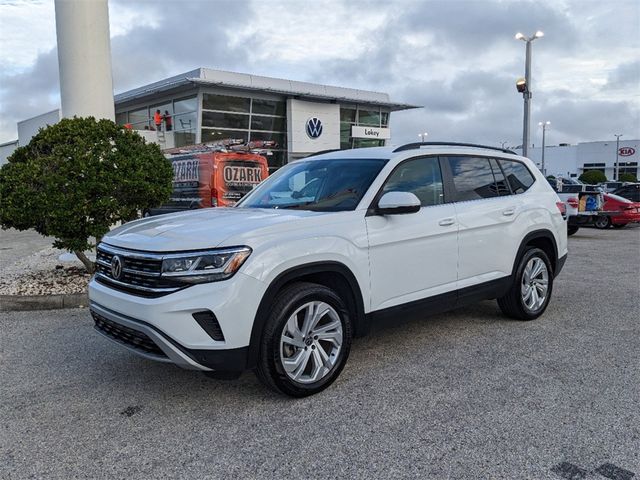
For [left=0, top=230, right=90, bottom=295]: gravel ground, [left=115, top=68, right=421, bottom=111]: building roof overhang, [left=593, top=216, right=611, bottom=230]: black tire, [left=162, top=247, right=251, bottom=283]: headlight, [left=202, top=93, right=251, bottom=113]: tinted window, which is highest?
[left=115, top=68, right=421, bottom=111]: building roof overhang

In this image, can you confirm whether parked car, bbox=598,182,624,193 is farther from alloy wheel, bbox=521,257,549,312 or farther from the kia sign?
the kia sign

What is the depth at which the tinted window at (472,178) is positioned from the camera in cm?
495

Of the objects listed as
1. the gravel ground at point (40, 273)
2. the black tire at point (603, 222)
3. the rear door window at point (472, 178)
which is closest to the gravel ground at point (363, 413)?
the rear door window at point (472, 178)

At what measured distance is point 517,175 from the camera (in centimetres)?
571

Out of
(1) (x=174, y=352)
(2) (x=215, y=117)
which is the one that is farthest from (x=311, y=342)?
(2) (x=215, y=117)

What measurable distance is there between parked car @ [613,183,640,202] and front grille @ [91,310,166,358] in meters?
19.6

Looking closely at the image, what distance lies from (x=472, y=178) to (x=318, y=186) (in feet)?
5.14

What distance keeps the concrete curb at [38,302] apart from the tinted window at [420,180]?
4.27 m

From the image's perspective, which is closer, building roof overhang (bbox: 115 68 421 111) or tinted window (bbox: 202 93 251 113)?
building roof overhang (bbox: 115 68 421 111)

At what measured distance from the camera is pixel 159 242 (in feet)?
11.4

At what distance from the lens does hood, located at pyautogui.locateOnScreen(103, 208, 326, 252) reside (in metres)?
3.42

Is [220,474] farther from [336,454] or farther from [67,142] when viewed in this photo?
[67,142]

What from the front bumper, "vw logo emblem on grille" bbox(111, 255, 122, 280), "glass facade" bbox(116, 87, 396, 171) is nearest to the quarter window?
the front bumper

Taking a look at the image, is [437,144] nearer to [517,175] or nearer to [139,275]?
[517,175]
